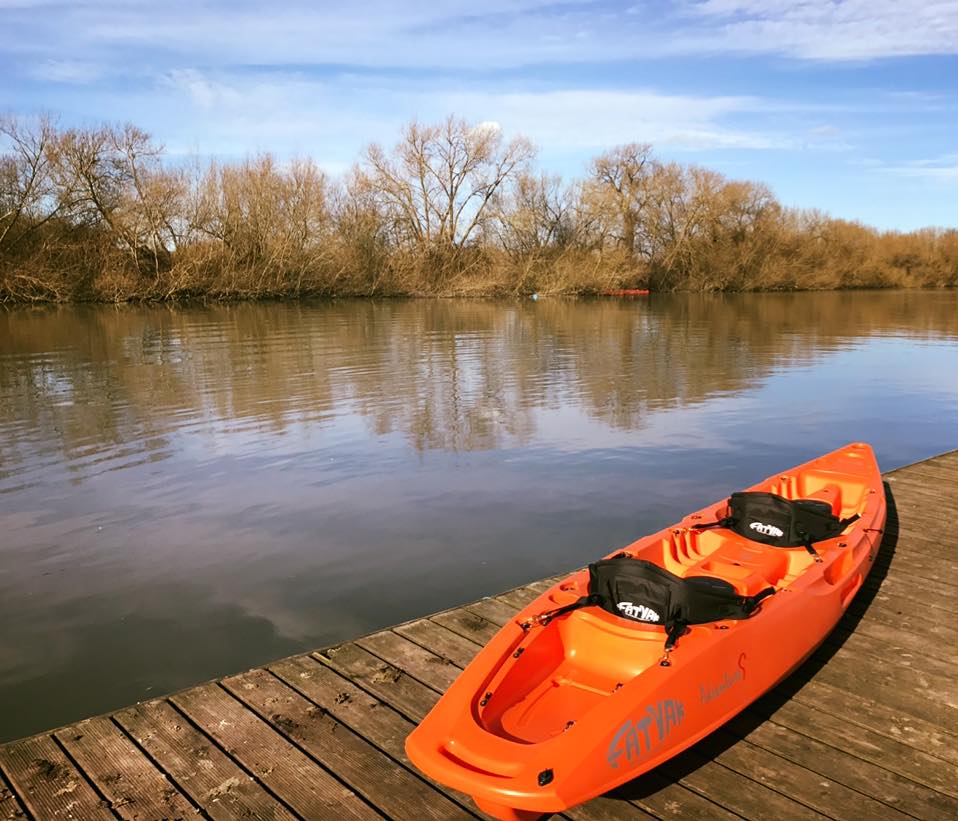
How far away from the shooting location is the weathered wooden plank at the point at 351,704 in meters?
3.02

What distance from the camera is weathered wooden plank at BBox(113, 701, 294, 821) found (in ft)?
8.72

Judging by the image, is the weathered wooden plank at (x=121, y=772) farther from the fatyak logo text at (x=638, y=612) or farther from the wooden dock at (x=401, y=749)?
the fatyak logo text at (x=638, y=612)

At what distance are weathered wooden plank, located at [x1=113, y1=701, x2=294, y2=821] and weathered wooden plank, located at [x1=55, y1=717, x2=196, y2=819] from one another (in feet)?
0.13

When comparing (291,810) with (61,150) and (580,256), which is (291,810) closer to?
(61,150)

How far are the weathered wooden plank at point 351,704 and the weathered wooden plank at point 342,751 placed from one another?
0.03 meters

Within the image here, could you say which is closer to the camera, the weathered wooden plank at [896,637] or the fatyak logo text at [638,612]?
the fatyak logo text at [638,612]

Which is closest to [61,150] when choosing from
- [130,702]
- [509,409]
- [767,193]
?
[509,409]

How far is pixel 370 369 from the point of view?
14.8m

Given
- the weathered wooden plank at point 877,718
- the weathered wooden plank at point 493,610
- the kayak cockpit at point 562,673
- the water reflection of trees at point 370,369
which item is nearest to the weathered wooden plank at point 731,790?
the kayak cockpit at point 562,673

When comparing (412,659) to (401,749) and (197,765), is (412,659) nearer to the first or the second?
(401,749)

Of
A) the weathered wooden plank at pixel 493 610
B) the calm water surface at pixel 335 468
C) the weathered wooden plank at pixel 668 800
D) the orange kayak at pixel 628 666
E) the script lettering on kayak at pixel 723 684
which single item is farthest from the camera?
the calm water surface at pixel 335 468

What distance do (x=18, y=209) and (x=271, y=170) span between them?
38.3 feet

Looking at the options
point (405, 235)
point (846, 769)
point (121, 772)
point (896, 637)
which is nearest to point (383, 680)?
point (121, 772)

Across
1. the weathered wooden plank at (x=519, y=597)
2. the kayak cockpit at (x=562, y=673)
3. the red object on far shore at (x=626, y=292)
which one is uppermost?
the red object on far shore at (x=626, y=292)
